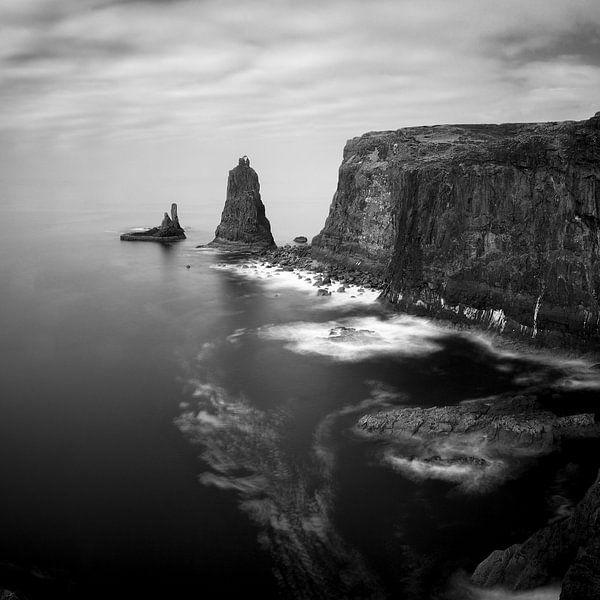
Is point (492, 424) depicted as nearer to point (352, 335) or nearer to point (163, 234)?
point (352, 335)

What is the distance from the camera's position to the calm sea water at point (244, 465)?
2002 centimetres

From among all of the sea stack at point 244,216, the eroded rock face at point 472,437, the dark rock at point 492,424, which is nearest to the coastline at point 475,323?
the eroded rock face at point 472,437

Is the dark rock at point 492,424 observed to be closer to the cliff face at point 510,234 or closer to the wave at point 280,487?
the wave at point 280,487

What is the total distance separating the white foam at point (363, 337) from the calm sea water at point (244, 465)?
0.27 m

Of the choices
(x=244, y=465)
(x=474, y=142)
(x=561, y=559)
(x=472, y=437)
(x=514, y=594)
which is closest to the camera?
(x=561, y=559)

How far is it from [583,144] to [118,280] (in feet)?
184

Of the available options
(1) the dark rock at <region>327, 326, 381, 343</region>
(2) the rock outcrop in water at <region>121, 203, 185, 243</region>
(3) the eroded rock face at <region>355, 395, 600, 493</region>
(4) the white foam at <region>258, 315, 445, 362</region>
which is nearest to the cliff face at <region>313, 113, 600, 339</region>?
(4) the white foam at <region>258, 315, 445, 362</region>

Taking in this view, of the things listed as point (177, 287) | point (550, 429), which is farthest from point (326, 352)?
point (177, 287)

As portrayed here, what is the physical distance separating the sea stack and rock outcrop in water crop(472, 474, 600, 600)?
83.5 m

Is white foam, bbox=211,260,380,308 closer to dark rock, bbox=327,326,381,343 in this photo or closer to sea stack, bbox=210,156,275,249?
dark rock, bbox=327,326,381,343

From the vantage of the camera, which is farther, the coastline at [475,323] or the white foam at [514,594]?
the coastline at [475,323]

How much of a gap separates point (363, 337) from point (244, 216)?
60.8 m

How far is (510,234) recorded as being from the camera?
150 feet

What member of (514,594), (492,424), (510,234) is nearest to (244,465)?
(492,424)
